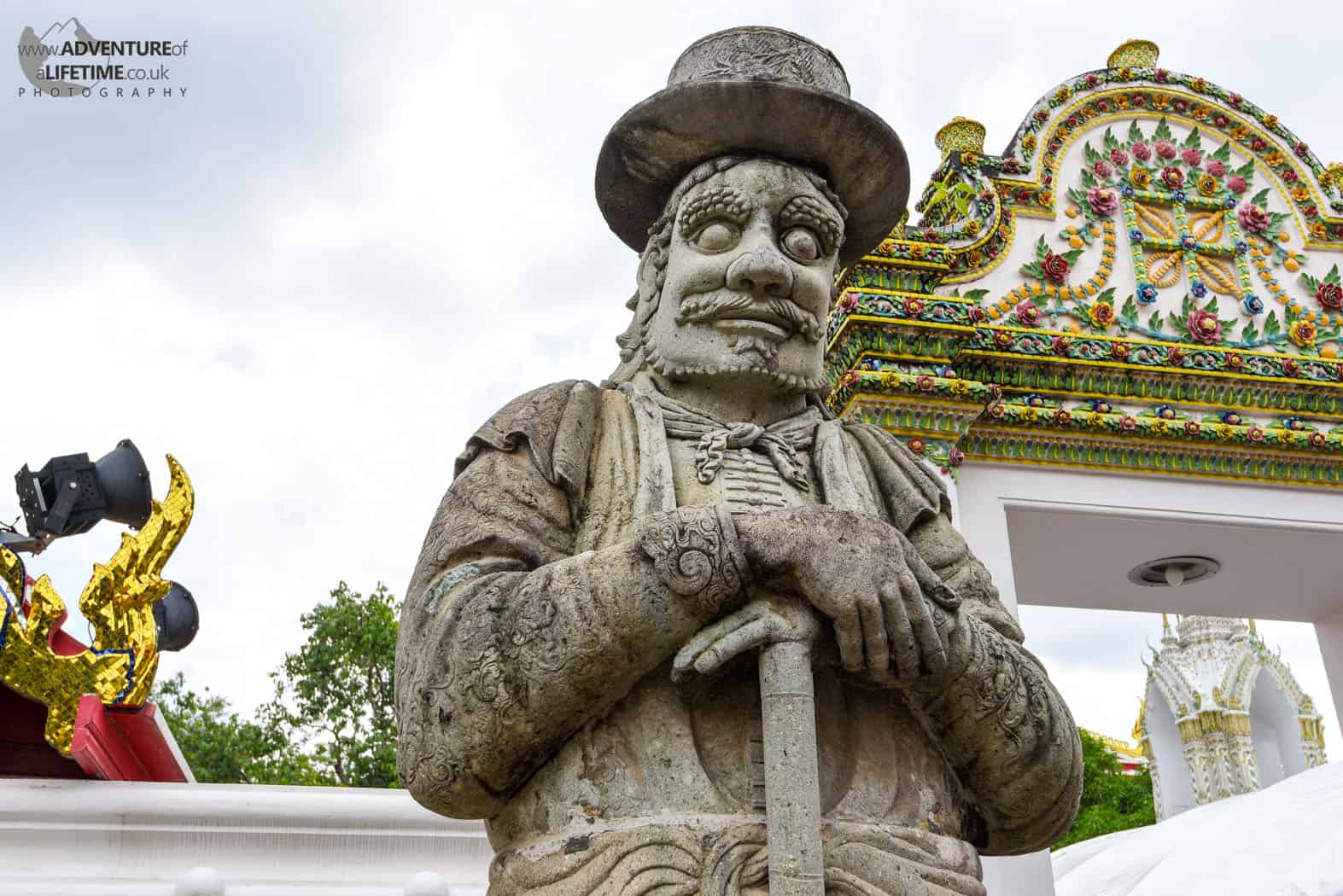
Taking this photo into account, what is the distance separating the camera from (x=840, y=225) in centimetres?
276

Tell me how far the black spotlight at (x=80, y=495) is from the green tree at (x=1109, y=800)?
19328mm

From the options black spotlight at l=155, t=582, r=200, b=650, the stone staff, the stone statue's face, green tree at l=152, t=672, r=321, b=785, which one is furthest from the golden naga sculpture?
green tree at l=152, t=672, r=321, b=785

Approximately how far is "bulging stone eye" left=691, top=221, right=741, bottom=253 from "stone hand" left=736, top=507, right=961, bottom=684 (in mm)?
776

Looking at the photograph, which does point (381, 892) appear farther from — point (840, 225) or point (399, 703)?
point (840, 225)

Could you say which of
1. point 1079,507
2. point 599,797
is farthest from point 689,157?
point 1079,507

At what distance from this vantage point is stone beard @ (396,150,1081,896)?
2002 millimetres

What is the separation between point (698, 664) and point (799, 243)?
40.9 inches

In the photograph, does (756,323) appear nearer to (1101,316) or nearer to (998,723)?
(998,723)

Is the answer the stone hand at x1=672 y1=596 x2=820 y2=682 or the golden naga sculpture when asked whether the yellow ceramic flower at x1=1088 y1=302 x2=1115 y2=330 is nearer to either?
the golden naga sculpture

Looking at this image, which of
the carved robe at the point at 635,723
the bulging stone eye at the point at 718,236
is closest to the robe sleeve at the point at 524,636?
the carved robe at the point at 635,723

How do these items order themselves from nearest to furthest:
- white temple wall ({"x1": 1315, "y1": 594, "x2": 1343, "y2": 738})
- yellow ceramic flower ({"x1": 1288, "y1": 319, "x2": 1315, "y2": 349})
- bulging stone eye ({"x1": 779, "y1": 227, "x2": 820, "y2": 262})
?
bulging stone eye ({"x1": 779, "y1": 227, "x2": 820, "y2": 262}) < yellow ceramic flower ({"x1": 1288, "y1": 319, "x2": 1315, "y2": 349}) < white temple wall ({"x1": 1315, "y1": 594, "x2": 1343, "y2": 738})

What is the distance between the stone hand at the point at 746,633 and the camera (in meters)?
2.01

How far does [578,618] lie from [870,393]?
4.45 metres

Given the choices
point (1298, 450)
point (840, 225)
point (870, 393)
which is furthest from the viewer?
point (1298, 450)
